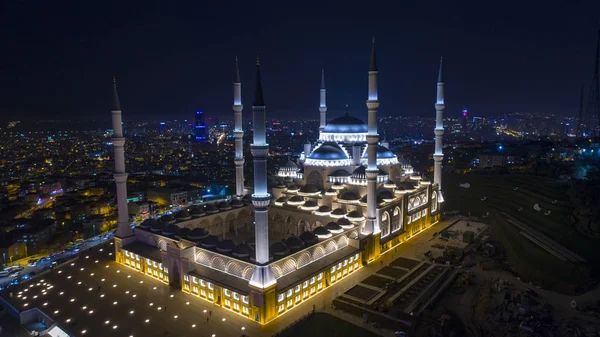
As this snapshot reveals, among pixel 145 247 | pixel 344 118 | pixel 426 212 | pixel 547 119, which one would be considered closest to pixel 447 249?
pixel 426 212

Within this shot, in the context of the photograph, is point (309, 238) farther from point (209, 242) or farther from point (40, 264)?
point (40, 264)

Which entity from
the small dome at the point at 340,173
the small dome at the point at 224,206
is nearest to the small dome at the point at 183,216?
the small dome at the point at 224,206

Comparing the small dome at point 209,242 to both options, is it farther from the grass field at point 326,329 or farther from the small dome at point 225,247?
the grass field at point 326,329

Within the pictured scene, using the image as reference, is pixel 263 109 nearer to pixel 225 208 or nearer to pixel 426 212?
pixel 225 208

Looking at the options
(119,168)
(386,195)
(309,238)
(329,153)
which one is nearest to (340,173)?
(329,153)

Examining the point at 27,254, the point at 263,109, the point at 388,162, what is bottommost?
the point at 27,254

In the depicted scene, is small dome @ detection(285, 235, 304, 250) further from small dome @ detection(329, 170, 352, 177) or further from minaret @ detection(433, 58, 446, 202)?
minaret @ detection(433, 58, 446, 202)
